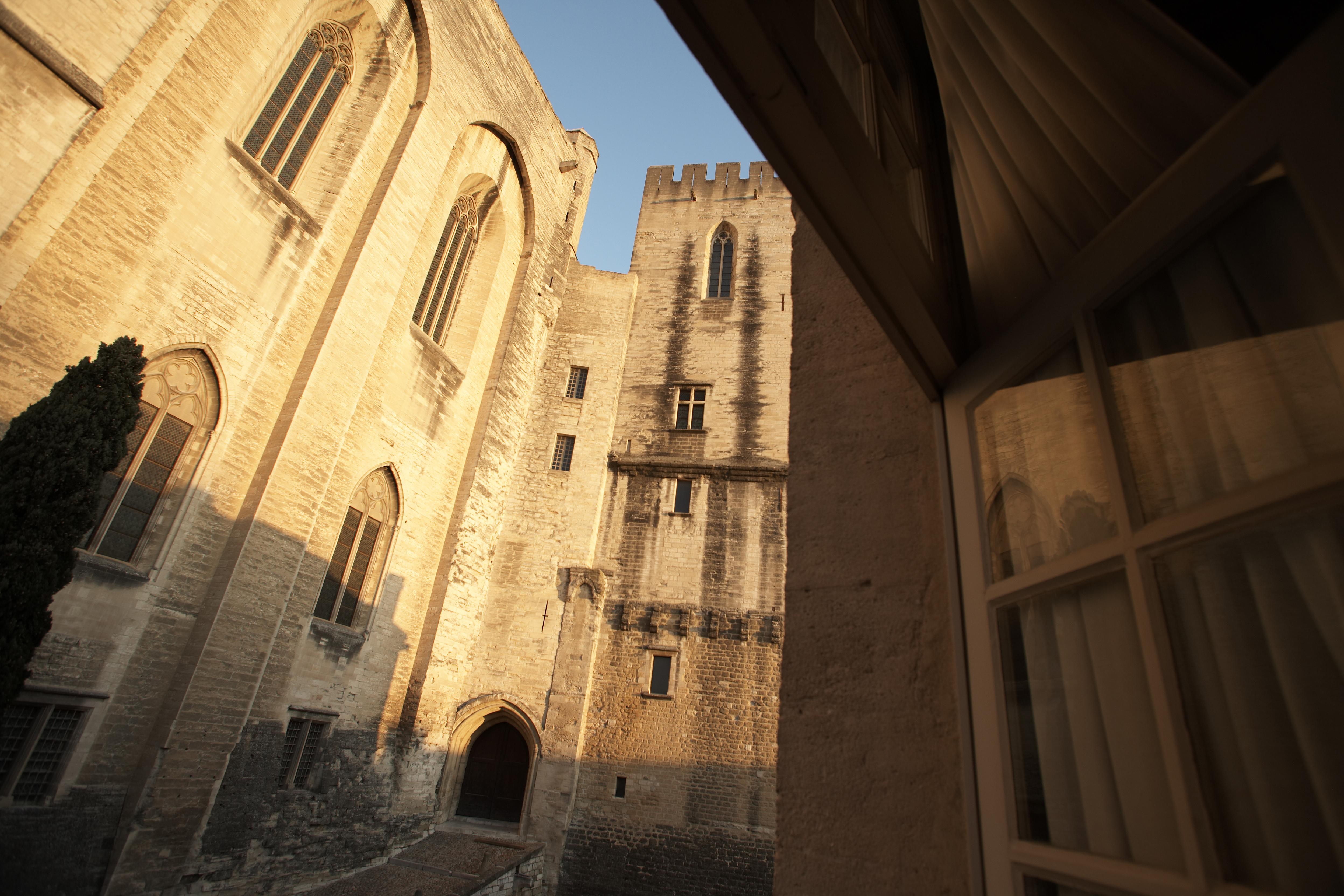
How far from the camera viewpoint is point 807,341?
2650mm

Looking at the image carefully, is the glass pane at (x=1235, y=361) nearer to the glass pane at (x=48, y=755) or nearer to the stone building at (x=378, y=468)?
the stone building at (x=378, y=468)

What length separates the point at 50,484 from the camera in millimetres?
5684

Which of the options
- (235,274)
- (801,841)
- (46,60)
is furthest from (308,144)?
(801,841)

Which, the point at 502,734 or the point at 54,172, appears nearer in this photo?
the point at 54,172

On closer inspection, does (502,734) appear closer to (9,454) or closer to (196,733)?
(196,733)

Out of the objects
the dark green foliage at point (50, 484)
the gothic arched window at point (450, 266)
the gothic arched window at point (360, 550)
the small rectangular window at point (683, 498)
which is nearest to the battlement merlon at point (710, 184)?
the gothic arched window at point (450, 266)

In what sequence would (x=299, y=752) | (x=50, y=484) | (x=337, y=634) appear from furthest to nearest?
(x=337, y=634) < (x=299, y=752) < (x=50, y=484)

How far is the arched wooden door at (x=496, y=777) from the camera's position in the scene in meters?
11.5

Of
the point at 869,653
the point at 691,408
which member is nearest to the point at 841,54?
the point at 869,653

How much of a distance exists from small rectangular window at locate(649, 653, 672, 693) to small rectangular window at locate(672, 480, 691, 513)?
3.01m

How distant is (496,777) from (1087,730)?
12.6 m

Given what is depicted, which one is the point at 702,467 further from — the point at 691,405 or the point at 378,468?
the point at 378,468

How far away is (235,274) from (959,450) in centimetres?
942

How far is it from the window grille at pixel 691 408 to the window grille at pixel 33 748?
10.7 metres
